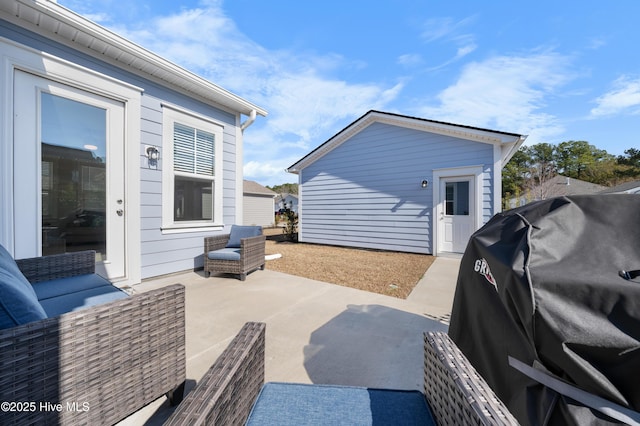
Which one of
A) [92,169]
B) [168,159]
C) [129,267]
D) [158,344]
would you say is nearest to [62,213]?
[92,169]

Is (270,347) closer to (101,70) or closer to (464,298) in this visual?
(464,298)

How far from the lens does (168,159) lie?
400 centimetres

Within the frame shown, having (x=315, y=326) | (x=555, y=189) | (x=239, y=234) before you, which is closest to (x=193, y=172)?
(x=239, y=234)

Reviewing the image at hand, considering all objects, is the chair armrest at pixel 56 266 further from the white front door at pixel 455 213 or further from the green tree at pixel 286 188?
the green tree at pixel 286 188

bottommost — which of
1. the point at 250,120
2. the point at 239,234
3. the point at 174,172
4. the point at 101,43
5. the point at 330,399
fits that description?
the point at 330,399

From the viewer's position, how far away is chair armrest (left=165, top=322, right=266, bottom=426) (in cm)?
63

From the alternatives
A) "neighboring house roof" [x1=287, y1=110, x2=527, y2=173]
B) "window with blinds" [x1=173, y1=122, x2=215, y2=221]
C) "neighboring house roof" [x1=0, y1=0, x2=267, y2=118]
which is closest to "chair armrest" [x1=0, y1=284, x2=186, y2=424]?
"window with blinds" [x1=173, y1=122, x2=215, y2=221]

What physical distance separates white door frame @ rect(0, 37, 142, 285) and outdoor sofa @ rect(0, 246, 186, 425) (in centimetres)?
200

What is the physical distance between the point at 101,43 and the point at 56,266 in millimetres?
2761

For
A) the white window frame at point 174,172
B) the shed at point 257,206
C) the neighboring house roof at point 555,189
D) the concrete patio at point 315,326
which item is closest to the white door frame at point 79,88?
the white window frame at point 174,172

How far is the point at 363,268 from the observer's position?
4980mm

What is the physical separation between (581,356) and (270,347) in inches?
76.8

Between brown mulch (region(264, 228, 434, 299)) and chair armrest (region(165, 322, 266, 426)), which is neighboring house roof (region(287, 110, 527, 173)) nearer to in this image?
brown mulch (region(264, 228, 434, 299))

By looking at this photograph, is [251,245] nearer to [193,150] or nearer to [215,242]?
[215,242]
